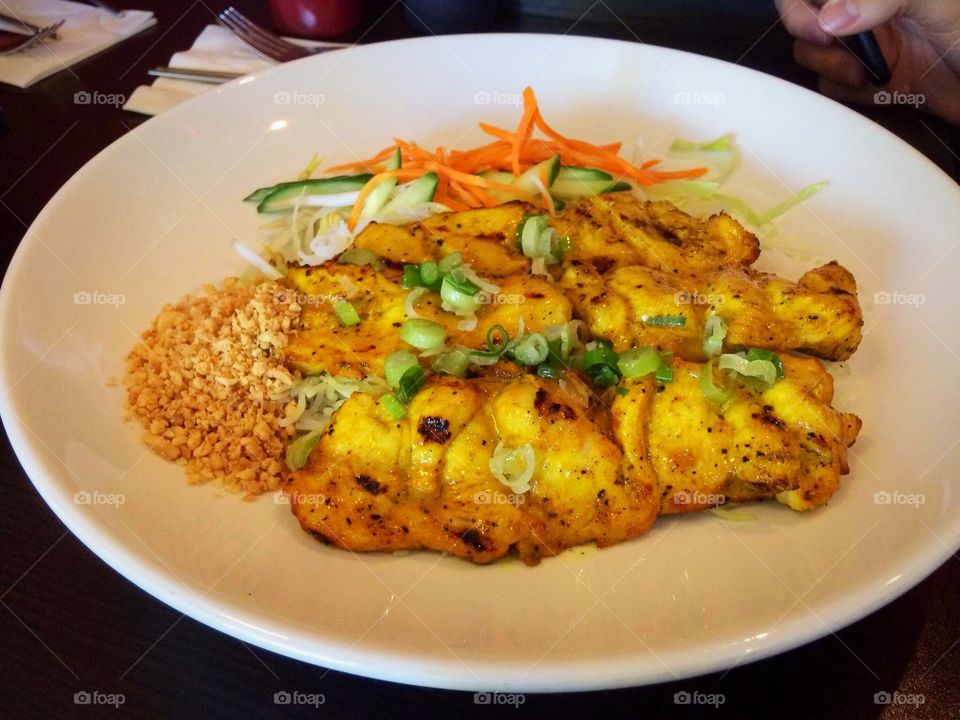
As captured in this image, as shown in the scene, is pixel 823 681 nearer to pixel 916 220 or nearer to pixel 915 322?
pixel 915 322

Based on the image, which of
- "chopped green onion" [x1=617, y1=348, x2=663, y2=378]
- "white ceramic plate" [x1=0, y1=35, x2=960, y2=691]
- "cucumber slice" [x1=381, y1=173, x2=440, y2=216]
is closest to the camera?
"white ceramic plate" [x1=0, y1=35, x2=960, y2=691]

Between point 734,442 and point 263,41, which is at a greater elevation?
point 263,41

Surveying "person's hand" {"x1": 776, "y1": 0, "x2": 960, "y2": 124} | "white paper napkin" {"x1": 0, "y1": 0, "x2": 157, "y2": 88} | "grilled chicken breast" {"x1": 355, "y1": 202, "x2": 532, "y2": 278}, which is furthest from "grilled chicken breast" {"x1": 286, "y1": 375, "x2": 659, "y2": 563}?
"white paper napkin" {"x1": 0, "y1": 0, "x2": 157, "y2": 88}

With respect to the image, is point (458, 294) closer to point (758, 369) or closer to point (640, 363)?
point (640, 363)

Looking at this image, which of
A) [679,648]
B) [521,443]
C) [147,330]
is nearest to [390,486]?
[521,443]

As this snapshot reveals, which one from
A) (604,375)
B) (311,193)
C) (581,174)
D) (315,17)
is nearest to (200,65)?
(315,17)

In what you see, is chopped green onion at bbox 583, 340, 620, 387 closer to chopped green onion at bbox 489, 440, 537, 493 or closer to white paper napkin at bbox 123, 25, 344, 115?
chopped green onion at bbox 489, 440, 537, 493

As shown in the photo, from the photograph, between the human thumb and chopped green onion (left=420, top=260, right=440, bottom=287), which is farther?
the human thumb
